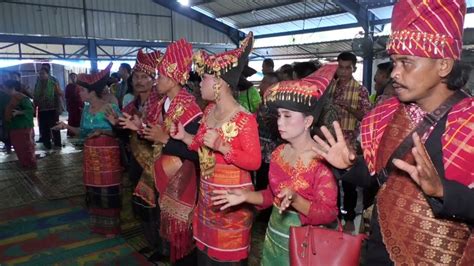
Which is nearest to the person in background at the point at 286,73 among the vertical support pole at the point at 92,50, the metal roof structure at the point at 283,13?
the metal roof structure at the point at 283,13

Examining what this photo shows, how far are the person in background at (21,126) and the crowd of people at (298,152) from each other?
3.08 metres

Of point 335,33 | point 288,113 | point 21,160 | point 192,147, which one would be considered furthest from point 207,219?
point 335,33

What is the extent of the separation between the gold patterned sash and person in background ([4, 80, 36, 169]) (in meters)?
6.06

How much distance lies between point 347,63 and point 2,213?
14.0 feet

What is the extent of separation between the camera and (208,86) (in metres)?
1.99

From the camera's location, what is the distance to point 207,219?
2.01 m

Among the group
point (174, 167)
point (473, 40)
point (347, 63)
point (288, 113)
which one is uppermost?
point (473, 40)

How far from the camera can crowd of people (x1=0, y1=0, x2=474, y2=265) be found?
1114mm

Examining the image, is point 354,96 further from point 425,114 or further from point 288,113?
point 425,114

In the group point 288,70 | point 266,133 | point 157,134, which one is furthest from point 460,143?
point 288,70

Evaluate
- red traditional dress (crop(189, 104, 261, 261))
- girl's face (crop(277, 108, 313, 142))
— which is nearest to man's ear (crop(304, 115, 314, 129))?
girl's face (crop(277, 108, 313, 142))

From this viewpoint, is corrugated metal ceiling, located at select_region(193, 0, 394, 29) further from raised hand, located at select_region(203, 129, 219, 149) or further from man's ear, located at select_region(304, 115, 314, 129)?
raised hand, located at select_region(203, 129, 219, 149)

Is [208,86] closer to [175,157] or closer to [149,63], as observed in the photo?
[175,157]

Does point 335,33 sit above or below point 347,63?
above
